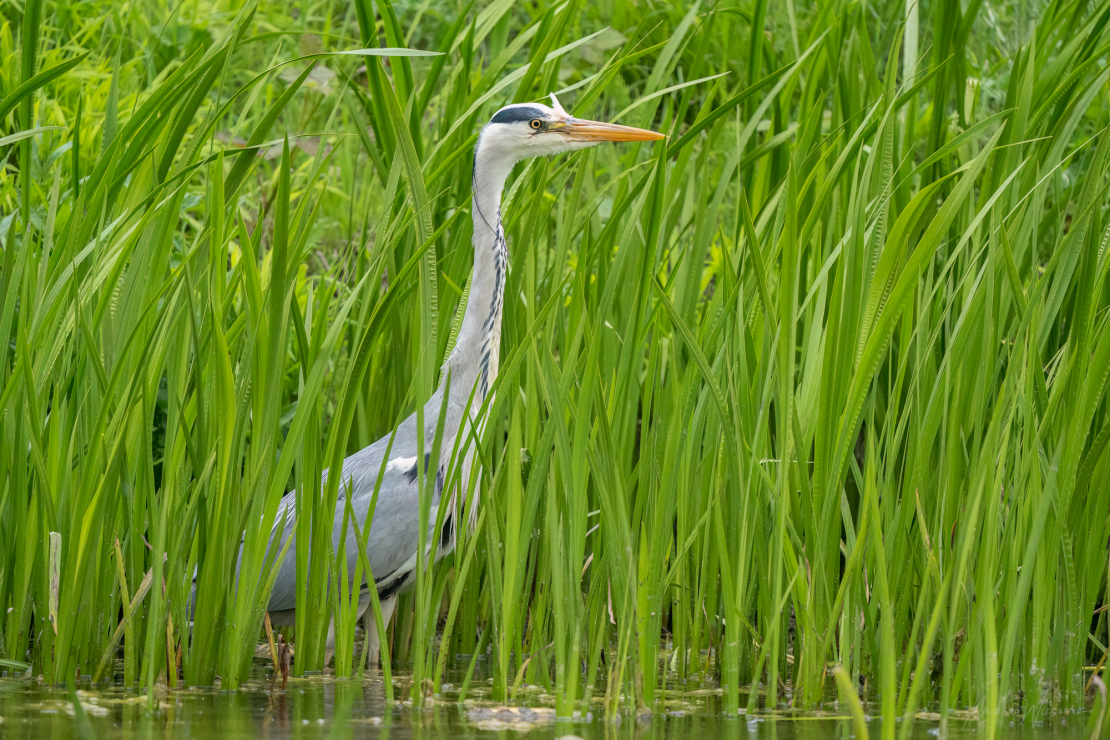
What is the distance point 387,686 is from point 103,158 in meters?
1.31

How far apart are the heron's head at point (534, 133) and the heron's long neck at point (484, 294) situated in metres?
0.05

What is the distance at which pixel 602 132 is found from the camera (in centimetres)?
322

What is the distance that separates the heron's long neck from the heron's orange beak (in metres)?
0.23

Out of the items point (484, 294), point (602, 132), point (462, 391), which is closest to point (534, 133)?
point (602, 132)

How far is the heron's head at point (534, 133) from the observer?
327cm

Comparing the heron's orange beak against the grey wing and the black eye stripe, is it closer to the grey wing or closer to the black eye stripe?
the black eye stripe

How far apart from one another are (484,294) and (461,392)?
0.31 metres

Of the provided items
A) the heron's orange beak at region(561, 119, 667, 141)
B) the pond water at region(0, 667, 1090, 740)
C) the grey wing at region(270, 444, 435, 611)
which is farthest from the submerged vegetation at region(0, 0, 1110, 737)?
the grey wing at region(270, 444, 435, 611)

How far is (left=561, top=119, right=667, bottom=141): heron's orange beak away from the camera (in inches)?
122

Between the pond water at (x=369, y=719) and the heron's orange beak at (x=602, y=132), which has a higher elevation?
the heron's orange beak at (x=602, y=132)

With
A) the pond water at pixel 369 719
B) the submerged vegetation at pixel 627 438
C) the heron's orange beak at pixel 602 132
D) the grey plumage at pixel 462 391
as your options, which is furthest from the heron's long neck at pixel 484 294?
the pond water at pixel 369 719

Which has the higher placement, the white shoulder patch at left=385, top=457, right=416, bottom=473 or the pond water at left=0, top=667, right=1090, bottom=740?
the white shoulder patch at left=385, top=457, right=416, bottom=473

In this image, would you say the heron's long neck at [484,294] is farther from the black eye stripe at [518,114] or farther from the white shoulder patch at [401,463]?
the white shoulder patch at [401,463]

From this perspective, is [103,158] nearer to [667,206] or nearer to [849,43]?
[667,206]
